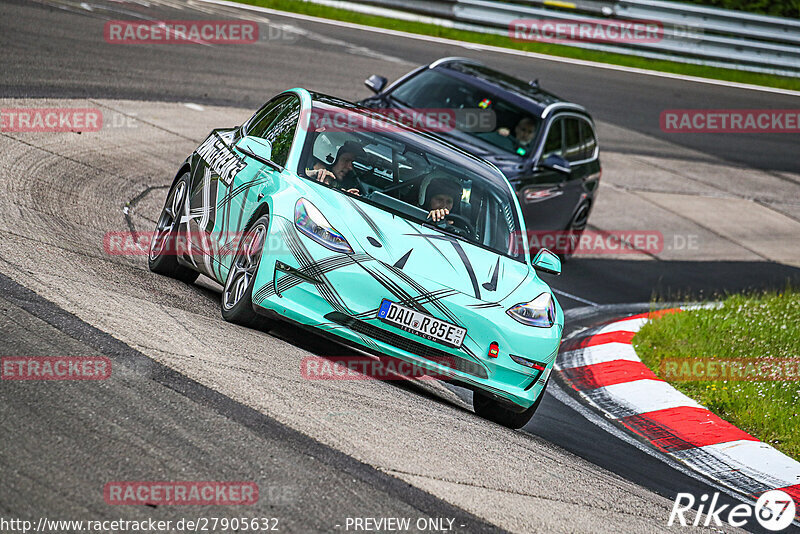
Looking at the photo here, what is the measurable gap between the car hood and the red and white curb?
170 cm

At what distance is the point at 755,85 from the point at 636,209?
1337cm

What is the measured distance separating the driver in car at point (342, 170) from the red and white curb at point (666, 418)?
104 inches

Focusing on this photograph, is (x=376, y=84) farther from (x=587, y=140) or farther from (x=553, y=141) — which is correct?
(x=587, y=140)

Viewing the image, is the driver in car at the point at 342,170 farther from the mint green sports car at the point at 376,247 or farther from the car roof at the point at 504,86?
the car roof at the point at 504,86

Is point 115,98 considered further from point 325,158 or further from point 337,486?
point 337,486

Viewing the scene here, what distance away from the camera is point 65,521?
3.60 meters

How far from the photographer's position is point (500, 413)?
21.8ft

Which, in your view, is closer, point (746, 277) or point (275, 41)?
point (746, 277)

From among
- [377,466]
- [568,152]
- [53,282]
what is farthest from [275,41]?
[377,466]

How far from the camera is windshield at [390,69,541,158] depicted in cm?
1144

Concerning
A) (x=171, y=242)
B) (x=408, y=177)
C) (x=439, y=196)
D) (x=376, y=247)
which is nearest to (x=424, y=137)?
(x=408, y=177)

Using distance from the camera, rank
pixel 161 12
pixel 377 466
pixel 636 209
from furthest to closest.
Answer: pixel 161 12, pixel 636 209, pixel 377 466

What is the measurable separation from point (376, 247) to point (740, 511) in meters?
2.64

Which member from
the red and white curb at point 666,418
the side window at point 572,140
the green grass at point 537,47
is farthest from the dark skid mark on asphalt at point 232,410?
the green grass at point 537,47
